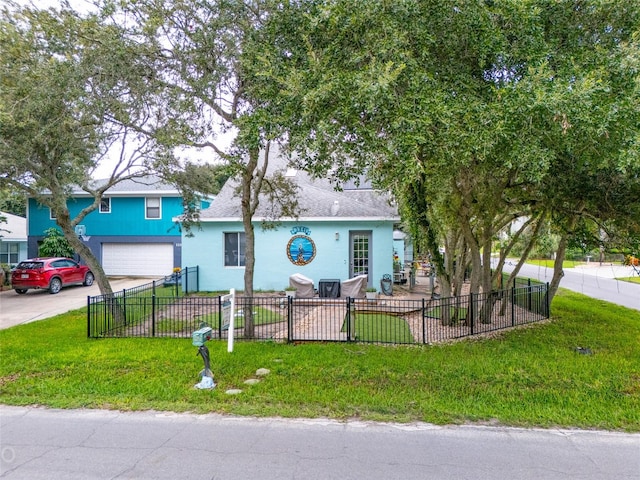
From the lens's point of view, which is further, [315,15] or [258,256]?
[258,256]

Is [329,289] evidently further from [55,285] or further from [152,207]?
[152,207]

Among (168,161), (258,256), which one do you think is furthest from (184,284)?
(168,161)

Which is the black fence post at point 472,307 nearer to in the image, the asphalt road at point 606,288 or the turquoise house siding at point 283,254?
the turquoise house siding at point 283,254

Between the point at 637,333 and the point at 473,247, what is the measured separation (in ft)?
14.5

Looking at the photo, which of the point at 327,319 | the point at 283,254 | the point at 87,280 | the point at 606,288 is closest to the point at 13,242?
the point at 87,280

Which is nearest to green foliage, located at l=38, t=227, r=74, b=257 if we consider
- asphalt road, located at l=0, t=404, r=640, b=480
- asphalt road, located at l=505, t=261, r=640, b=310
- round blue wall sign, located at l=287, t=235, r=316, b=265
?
round blue wall sign, located at l=287, t=235, r=316, b=265

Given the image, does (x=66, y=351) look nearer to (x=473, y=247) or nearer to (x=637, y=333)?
(x=473, y=247)

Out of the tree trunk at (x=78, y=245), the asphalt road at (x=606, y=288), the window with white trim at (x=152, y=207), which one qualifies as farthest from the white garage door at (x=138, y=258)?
the asphalt road at (x=606, y=288)

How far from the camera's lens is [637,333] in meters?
9.22

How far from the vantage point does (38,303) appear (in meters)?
13.7

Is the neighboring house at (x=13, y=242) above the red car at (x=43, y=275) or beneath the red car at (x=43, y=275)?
above

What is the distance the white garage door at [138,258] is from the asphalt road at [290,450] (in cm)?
1764

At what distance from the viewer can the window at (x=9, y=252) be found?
850 inches

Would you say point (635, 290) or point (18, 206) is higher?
point (18, 206)
